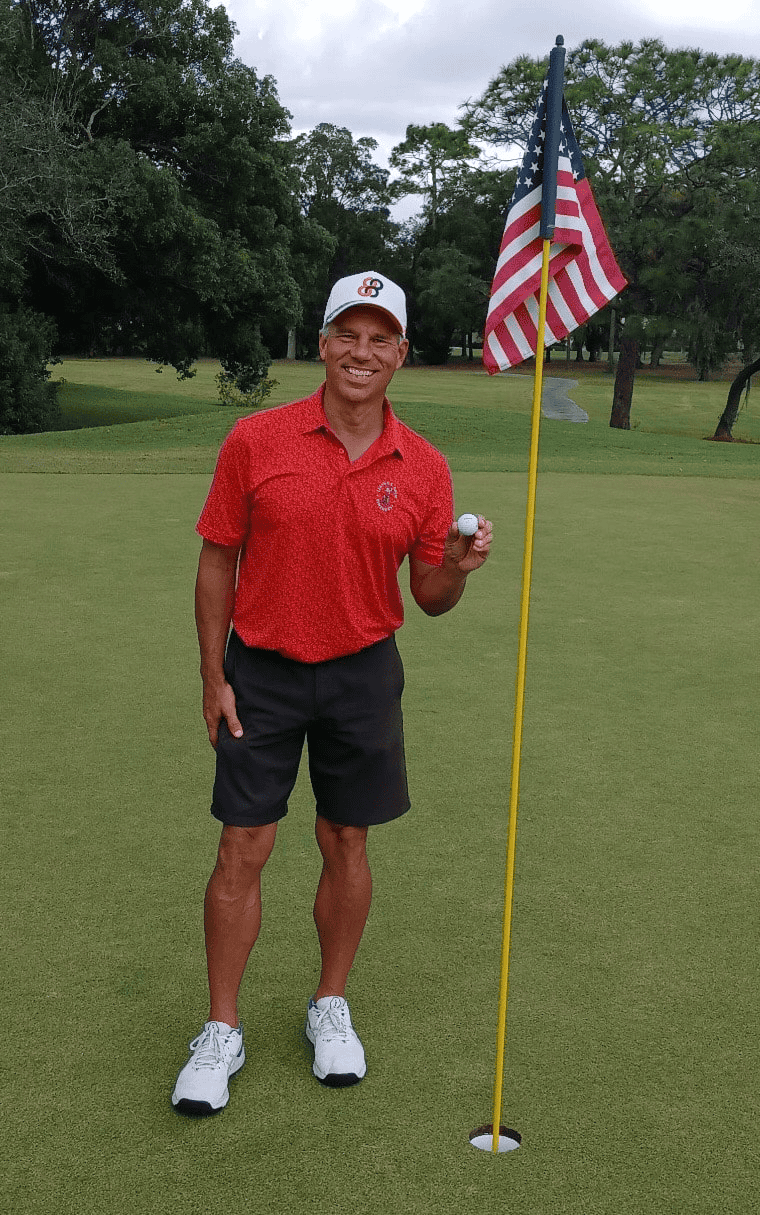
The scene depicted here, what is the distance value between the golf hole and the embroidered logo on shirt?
1.39 meters

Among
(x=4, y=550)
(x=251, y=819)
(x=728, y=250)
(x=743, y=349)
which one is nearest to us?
(x=251, y=819)

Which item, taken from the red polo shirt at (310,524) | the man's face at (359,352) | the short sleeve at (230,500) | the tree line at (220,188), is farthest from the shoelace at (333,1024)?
the tree line at (220,188)

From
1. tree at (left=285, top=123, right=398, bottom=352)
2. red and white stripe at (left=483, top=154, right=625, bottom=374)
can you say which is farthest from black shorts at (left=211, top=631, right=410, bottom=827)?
tree at (left=285, top=123, right=398, bottom=352)

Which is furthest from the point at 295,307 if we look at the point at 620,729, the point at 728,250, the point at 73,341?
the point at 620,729

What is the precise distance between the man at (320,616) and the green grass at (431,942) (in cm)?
22

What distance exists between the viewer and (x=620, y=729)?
5551 millimetres

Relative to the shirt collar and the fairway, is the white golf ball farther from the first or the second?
the fairway

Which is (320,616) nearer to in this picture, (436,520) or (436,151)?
(436,520)

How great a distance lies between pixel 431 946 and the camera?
353 centimetres

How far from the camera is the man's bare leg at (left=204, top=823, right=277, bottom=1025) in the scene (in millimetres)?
2896

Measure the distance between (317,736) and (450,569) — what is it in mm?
515

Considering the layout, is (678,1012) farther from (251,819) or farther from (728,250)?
(728,250)

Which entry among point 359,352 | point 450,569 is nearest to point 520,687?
point 450,569

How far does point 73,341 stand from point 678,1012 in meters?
29.1
